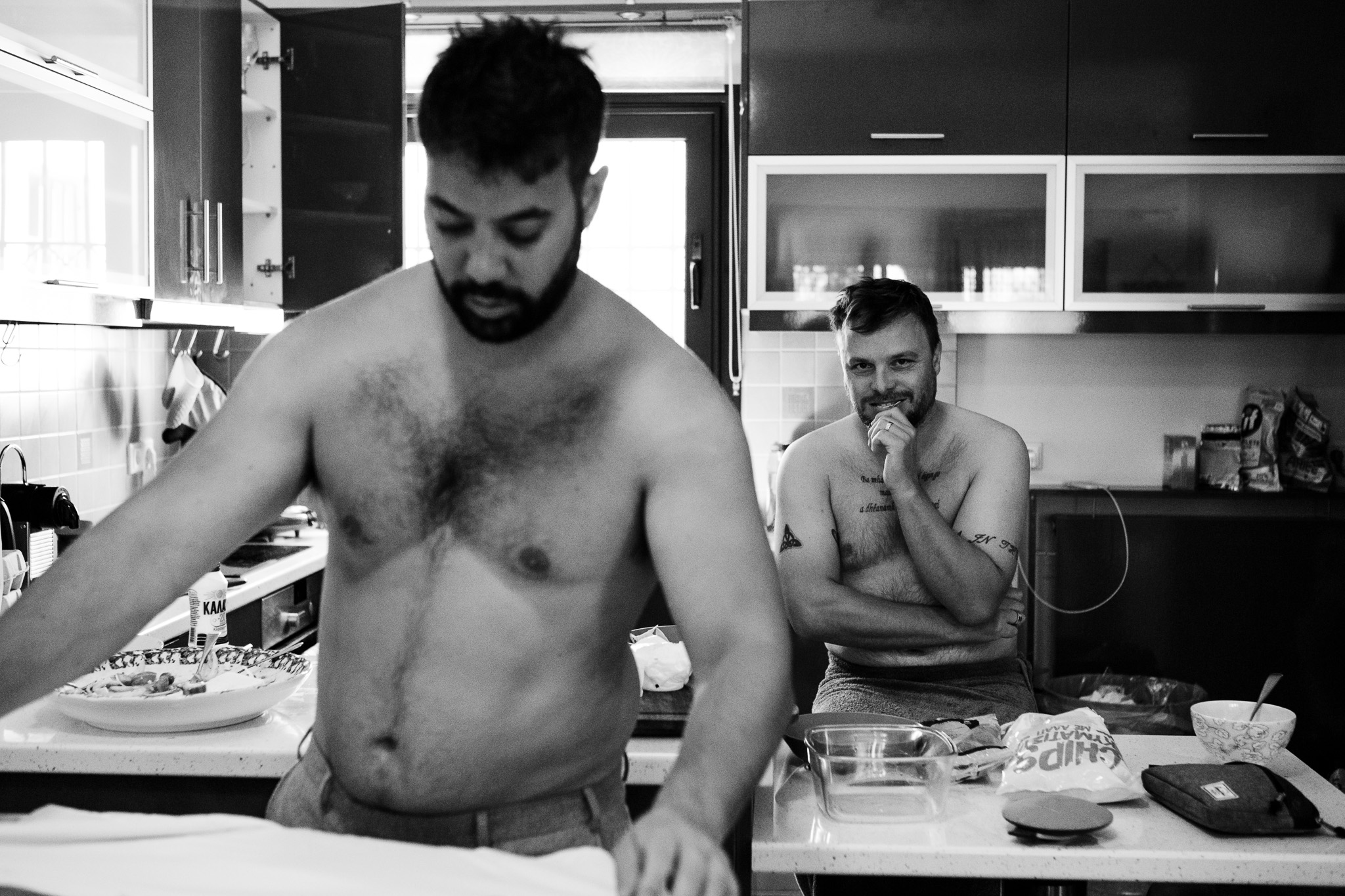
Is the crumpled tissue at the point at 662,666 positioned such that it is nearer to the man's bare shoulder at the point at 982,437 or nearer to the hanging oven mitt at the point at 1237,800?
the hanging oven mitt at the point at 1237,800

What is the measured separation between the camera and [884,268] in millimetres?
3689

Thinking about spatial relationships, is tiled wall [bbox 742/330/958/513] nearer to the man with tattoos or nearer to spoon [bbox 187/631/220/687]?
the man with tattoos

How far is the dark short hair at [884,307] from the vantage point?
2.56 m

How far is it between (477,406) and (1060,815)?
0.90 m

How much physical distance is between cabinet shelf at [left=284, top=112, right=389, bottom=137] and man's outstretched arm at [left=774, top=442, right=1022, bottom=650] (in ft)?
5.74

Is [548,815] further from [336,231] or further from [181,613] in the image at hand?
[336,231]

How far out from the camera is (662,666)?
1992 mm

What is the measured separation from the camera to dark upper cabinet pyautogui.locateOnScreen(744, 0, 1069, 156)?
11.7ft

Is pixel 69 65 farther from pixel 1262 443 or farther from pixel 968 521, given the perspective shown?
pixel 1262 443

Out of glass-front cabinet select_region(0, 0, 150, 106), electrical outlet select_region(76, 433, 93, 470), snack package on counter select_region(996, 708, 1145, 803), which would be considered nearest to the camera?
snack package on counter select_region(996, 708, 1145, 803)

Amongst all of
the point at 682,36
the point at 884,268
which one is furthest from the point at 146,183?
the point at 884,268

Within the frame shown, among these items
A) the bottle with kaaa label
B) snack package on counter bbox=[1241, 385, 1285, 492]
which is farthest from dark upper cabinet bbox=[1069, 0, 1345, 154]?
the bottle with kaaa label

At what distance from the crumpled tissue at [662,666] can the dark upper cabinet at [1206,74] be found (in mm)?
2287

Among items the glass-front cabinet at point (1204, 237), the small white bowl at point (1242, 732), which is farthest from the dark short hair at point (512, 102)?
the glass-front cabinet at point (1204, 237)
